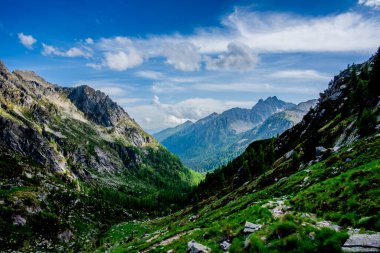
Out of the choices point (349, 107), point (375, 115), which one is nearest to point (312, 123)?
point (349, 107)

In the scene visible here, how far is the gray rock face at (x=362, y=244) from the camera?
12773mm

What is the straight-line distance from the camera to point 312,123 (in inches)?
5325

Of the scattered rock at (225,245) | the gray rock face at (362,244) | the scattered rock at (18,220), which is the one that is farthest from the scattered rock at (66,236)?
the gray rock face at (362,244)

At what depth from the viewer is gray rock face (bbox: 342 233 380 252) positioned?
503 inches

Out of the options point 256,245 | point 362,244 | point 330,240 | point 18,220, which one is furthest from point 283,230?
point 18,220

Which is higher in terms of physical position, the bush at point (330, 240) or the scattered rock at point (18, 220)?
the bush at point (330, 240)

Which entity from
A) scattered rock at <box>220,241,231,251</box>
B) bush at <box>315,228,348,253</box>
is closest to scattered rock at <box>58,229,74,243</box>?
scattered rock at <box>220,241,231,251</box>

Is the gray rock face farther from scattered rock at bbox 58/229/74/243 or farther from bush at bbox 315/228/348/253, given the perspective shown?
scattered rock at bbox 58/229/74/243

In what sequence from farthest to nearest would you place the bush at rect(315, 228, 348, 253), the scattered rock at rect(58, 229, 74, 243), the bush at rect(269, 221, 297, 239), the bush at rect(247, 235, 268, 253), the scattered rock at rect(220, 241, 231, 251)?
the scattered rock at rect(58, 229, 74, 243), the scattered rock at rect(220, 241, 231, 251), the bush at rect(269, 221, 297, 239), the bush at rect(247, 235, 268, 253), the bush at rect(315, 228, 348, 253)

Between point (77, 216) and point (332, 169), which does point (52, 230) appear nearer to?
point (77, 216)

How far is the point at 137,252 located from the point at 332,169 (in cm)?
2710

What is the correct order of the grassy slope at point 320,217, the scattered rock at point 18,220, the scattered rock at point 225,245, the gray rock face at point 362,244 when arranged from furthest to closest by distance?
the scattered rock at point 18,220 → the scattered rock at point 225,245 → the grassy slope at point 320,217 → the gray rock face at point 362,244

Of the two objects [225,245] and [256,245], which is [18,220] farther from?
[256,245]

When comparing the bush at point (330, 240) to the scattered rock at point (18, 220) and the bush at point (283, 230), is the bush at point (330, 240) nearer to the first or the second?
the bush at point (283, 230)
